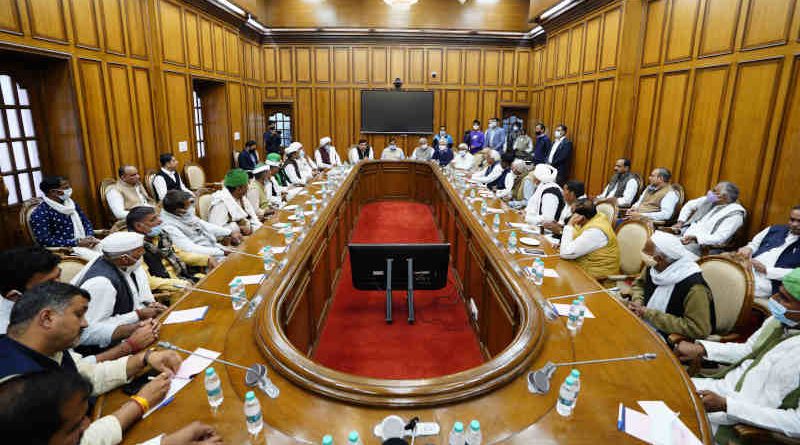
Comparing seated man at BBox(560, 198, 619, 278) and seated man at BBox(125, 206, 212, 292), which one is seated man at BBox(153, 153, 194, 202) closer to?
seated man at BBox(125, 206, 212, 292)

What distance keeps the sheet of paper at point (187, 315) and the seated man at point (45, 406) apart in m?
0.98

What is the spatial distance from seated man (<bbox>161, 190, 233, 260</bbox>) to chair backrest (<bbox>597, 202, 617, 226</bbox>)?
373 cm

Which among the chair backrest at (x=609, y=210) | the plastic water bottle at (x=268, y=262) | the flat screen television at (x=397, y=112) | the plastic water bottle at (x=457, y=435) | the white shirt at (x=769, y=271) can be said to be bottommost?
the white shirt at (x=769, y=271)

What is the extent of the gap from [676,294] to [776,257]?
189 centimetres

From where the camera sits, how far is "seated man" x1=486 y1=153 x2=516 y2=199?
6.59 meters

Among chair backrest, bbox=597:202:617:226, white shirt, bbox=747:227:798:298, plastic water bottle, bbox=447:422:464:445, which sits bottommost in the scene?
white shirt, bbox=747:227:798:298

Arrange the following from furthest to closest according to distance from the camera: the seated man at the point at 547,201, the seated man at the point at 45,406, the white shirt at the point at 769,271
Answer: the seated man at the point at 547,201
the white shirt at the point at 769,271
the seated man at the point at 45,406

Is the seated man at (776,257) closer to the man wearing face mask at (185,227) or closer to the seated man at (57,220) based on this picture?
the man wearing face mask at (185,227)

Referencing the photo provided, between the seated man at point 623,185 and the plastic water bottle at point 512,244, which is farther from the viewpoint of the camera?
the seated man at point 623,185

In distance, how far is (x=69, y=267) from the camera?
2510mm

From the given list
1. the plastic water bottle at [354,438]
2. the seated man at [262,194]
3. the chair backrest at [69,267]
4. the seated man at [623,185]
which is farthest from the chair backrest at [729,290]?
the seated man at [262,194]

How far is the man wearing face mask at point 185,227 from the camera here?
3393mm

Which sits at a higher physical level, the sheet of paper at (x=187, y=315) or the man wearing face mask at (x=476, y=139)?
the man wearing face mask at (x=476, y=139)

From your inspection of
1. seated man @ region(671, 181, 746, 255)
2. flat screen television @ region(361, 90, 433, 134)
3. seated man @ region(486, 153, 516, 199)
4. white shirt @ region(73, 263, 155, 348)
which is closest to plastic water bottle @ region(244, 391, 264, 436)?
white shirt @ region(73, 263, 155, 348)
